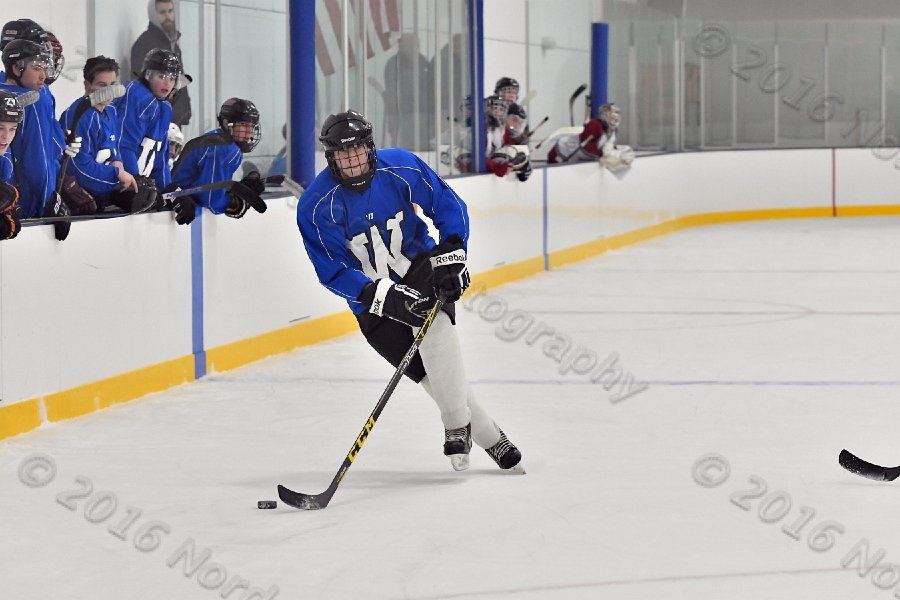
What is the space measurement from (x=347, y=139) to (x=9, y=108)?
1300 mm

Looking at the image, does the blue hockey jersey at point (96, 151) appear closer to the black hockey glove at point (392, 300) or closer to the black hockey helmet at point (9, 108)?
the black hockey helmet at point (9, 108)

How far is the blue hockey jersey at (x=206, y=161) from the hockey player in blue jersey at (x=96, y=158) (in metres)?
0.52

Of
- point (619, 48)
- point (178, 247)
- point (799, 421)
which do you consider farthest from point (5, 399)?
point (619, 48)

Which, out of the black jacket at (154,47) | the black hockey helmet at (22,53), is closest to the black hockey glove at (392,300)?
the black hockey helmet at (22,53)

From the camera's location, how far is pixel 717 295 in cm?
923

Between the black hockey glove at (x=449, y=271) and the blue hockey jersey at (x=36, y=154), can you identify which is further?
the blue hockey jersey at (x=36, y=154)

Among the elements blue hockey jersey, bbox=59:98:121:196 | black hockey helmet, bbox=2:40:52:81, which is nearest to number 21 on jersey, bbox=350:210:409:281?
black hockey helmet, bbox=2:40:52:81

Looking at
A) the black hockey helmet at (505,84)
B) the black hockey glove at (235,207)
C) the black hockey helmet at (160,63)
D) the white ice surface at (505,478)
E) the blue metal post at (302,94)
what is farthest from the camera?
the black hockey helmet at (505,84)

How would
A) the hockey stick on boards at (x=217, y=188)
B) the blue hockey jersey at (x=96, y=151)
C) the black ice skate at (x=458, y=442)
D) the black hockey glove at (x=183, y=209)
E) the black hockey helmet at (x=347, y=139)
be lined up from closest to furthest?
the black hockey helmet at (x=347, y=139), the black ice skate at (x=458, y=442), the hockey stick on boards at (x=217, y=188), the blue hockey jersey at (x=96, y=151), the black hockey glove at (x=183, y=209)

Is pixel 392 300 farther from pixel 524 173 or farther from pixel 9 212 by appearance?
pixel 524 173

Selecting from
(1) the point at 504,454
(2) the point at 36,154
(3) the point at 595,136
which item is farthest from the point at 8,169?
(3) the point at 595,136

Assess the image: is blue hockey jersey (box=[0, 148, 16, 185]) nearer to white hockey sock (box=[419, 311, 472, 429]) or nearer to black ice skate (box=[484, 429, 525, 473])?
white hockey sock (box=[419, 311, 472, 429])

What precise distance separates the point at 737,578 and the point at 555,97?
10.4 meters

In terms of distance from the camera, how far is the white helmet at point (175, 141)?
6.99 meters
